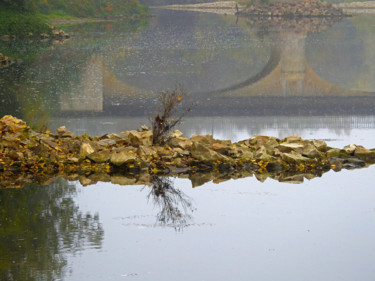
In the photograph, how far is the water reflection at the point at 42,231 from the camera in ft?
26.6

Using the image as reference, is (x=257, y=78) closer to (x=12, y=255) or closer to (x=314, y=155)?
(x=314, y=155)

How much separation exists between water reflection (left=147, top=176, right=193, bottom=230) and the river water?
0.02 metres

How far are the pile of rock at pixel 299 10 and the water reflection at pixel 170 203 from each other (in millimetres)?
54684

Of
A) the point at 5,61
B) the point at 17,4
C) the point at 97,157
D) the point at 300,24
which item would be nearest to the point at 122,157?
the point at 97,157

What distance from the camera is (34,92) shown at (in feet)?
67.2

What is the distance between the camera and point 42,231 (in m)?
9.21

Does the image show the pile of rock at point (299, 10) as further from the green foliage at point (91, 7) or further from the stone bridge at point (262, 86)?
the stone bridge at point (262, 86)

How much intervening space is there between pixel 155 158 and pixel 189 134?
2.91m

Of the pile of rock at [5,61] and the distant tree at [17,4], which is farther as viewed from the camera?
the distant tree at [17,4]

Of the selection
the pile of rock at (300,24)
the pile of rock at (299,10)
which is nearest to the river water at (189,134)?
the pile of rock at (300,24)

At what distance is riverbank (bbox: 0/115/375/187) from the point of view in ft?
38.4

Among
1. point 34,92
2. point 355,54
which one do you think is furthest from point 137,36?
point 34,92

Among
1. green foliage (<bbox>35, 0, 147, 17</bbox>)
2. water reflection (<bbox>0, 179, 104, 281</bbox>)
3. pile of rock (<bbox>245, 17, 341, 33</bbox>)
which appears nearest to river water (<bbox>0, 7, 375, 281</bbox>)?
water reflection (<bbox>0, 179, 104, 281</bbox>)

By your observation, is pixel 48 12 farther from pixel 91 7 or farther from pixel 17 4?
pixel 17 4
